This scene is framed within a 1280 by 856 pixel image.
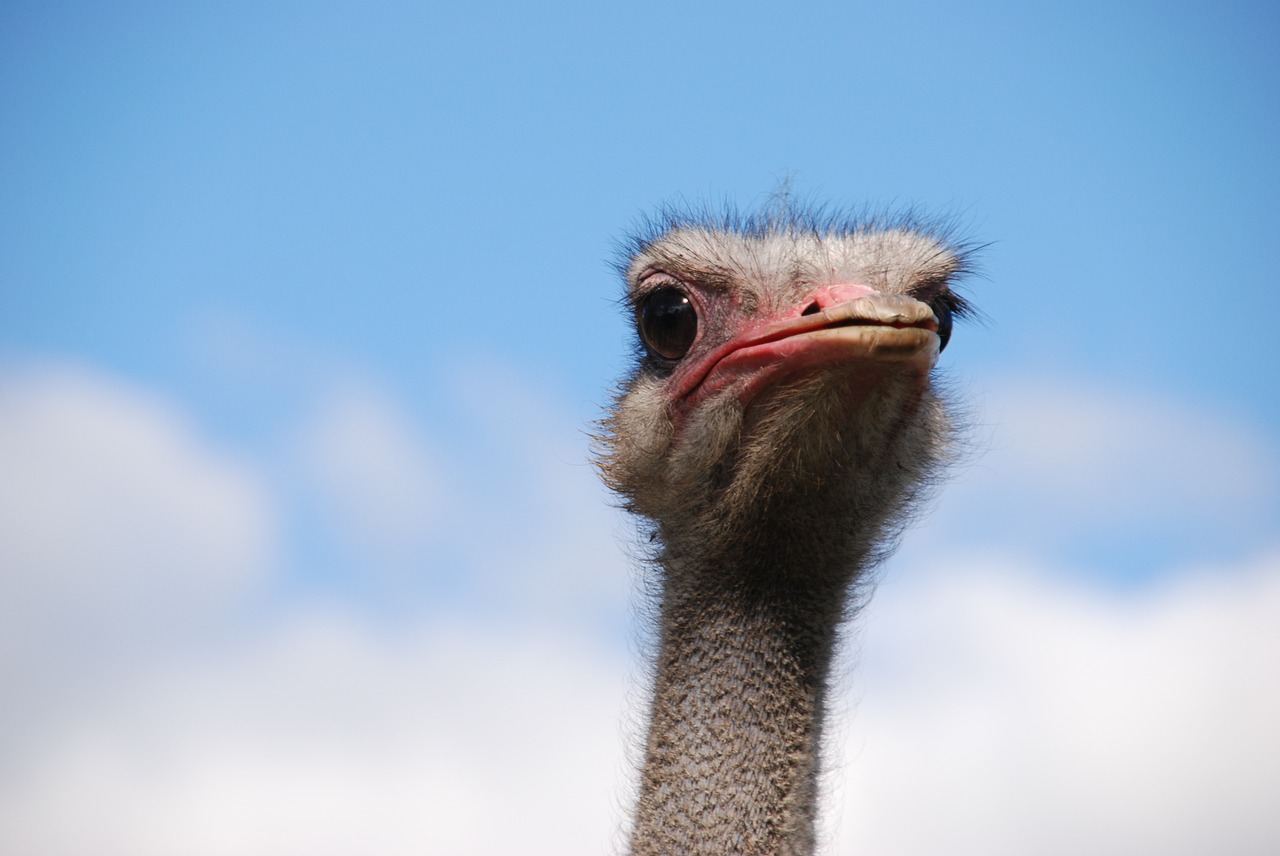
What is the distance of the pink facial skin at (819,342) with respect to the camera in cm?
301

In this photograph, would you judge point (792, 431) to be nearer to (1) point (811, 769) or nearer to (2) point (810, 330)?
(2) point (810, 330)

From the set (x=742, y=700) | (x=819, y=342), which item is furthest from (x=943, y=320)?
(x=742, y=700)

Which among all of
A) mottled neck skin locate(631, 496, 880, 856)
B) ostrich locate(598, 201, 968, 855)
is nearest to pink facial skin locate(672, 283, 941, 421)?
ostrich locate(598, 201, 968, 855)

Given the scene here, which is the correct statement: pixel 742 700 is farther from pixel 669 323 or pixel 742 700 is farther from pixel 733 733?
pixel 669 323

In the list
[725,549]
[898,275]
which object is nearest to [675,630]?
[725,549]

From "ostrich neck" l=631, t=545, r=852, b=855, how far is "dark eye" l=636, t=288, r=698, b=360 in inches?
24.1

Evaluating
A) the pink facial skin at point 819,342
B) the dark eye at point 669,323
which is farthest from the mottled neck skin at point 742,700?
the dark eye at point 669,323

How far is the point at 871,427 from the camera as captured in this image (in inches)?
138

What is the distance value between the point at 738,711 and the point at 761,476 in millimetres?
599

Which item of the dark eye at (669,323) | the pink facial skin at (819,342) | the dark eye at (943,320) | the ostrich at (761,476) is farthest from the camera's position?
the dark eye at (943,320)

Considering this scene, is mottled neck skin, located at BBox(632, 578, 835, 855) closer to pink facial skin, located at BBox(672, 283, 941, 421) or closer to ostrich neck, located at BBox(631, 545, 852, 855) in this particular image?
ostrich neck, located at BBox(631, 545, 852, 855)

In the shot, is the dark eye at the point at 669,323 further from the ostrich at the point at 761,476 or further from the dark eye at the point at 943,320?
the dark eye at the point at 943,320

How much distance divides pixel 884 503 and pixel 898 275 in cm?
66

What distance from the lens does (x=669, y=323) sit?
3.86 meters
